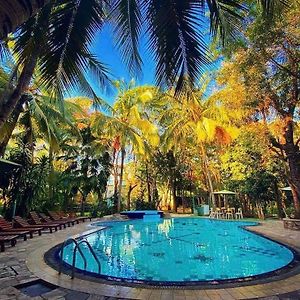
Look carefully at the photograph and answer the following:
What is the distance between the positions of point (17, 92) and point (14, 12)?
2.34m

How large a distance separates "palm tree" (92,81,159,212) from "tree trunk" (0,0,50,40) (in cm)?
1705

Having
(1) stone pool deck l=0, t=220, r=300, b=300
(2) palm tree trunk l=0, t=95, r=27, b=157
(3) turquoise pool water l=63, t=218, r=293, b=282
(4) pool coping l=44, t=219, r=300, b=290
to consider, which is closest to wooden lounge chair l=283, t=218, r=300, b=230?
(3) turquoise pool water l=63, t=218, r=293, b=282

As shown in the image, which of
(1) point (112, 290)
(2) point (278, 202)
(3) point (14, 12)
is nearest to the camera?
(3) point (14, 12)

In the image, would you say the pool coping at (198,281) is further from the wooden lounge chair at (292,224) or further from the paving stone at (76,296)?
the wooden lounge chair at (292,224)

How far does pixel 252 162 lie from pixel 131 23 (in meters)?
14.4

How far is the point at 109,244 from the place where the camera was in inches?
426

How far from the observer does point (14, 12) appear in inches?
75.7

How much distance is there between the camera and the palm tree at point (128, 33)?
4.45 m

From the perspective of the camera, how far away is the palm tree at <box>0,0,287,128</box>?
14.6 feet

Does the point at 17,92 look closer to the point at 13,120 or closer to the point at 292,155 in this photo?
the point at 13,120

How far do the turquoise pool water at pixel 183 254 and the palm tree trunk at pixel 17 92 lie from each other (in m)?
4.29

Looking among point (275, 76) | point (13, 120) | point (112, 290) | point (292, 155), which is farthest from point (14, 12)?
point (292, 155)

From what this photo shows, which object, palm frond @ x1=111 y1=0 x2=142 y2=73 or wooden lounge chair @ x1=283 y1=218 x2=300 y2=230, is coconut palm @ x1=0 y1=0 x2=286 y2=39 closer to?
palm frond @ x1=111 y1=0 x2=142 y2=73

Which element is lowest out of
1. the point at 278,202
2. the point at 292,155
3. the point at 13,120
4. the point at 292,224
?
the point at 292,224
